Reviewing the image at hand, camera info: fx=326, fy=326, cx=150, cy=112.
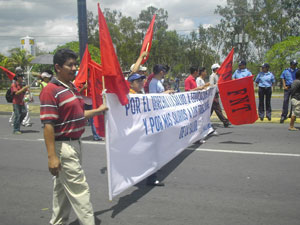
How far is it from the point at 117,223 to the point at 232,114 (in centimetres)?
470

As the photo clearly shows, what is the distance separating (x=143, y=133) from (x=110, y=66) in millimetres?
1274

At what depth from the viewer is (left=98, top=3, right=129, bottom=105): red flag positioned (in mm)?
3131

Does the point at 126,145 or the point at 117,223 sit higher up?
the point at 126,145

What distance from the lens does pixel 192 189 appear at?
4.52 m

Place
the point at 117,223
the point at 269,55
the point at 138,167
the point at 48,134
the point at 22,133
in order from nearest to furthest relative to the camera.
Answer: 1. the point at 48,134
2. the point at 117,223
3. the point at 138,167
4. the point at 22,133
5. the point at 269,55

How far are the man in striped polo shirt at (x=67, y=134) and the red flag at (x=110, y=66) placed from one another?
1.08 ft

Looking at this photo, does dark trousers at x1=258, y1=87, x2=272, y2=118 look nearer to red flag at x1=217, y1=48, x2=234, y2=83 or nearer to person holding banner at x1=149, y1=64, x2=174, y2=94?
red flag at x1=217, y1=48, x2=234, y2=83

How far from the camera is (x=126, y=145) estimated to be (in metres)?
3.84

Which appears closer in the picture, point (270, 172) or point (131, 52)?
point (270, 172)

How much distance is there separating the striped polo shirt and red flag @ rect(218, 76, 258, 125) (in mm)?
4973

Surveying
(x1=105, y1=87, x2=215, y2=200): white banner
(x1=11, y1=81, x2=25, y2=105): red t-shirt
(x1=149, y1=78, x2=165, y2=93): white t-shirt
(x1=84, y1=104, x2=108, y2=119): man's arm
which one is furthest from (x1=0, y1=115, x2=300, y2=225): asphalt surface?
(x1=11, y1=81, x2=25, y2=105): red t-shirt

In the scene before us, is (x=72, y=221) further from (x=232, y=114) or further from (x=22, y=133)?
(x=22, y=133)

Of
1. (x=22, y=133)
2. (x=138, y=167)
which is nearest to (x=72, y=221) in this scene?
(x=138, y=167)

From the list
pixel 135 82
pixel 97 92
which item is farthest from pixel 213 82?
pixel 97 92
